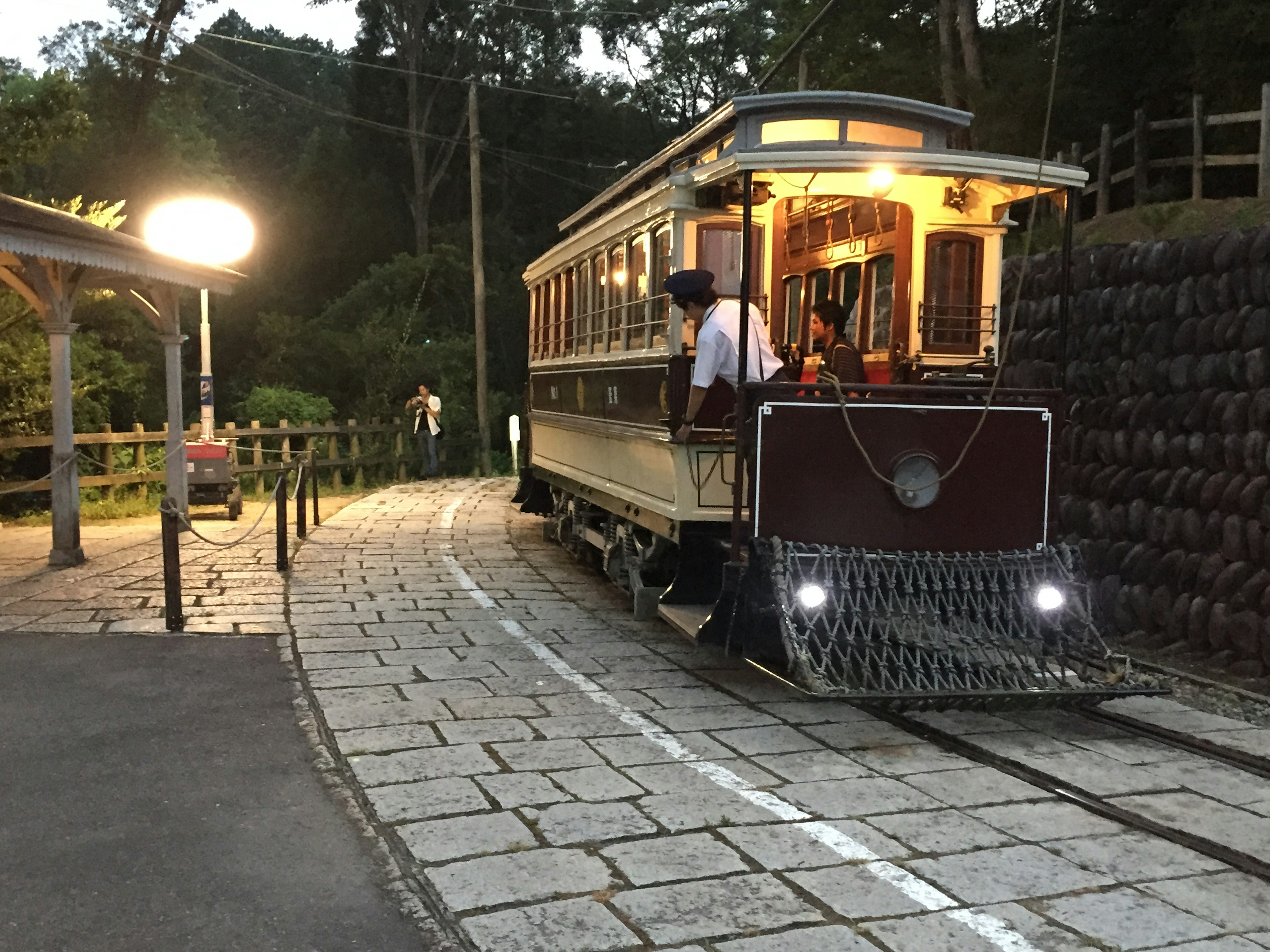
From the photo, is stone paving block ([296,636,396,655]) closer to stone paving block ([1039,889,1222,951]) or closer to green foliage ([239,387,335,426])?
stone paving block ([1039,889,1222,951])

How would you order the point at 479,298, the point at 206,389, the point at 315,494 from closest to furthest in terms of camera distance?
the point at 315,494 → the point at 206,389 → the point at 479,298

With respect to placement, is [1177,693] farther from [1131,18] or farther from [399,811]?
[1131,18]

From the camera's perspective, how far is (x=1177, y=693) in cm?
734

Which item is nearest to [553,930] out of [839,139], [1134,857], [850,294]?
[1134,857]

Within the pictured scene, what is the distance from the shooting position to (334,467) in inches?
870

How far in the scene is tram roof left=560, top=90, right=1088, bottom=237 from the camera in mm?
6930

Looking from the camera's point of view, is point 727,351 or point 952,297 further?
point 952,297

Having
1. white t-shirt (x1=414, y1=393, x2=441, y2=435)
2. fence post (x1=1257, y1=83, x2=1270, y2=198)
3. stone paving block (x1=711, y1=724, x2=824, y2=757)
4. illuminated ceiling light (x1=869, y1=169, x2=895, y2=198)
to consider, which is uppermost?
fence post (x1=1257, y1=83, x2=1270, y2=198)

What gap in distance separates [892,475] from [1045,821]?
2.46 meters

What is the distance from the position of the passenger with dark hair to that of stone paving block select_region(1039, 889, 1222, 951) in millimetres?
4251

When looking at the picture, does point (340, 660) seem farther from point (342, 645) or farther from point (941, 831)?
point (941, 831)

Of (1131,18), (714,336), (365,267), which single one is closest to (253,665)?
(714,336)

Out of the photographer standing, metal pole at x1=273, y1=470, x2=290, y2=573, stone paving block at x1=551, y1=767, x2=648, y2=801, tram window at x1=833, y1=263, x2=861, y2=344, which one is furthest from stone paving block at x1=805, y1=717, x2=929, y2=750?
the photographer standing

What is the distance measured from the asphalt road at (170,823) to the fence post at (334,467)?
14.0 metres
